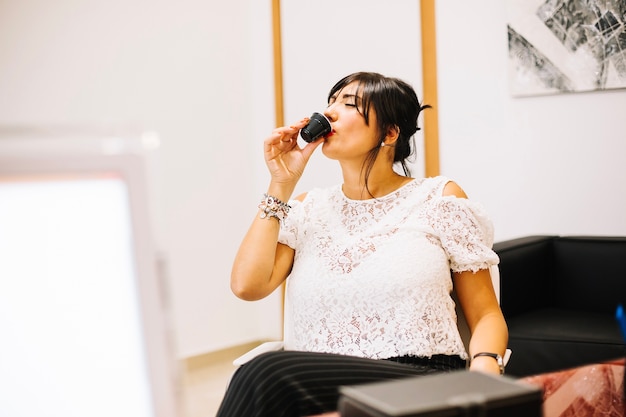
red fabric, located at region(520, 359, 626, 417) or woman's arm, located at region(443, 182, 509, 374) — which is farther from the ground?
woman's arm, located at region(443, 182, 509, 374)

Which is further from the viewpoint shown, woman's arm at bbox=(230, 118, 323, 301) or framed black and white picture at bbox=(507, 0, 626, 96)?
framed black and white picture at bbox=(507, 0, 626, 96)

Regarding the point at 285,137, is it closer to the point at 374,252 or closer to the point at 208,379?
the point at 374,252

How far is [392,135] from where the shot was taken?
1.79 meters

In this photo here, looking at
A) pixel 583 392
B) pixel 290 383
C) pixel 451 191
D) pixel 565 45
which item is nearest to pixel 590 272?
pixel 565 45

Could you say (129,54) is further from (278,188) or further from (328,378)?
(328,378)

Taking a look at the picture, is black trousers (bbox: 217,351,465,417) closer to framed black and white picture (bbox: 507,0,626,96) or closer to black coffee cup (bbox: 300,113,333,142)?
black coffee cup (bbox: 300,113,333,142)

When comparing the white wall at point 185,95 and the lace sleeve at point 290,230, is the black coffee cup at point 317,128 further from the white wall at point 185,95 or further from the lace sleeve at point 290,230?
the white wall at point 185,95

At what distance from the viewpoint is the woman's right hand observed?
1739mm

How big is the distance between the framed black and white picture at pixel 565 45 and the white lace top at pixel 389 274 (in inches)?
68.3

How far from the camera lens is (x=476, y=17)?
335 cm

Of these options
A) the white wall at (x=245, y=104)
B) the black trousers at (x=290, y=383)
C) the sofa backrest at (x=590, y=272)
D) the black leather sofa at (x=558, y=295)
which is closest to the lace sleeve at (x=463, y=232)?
the black trousers at (x=290, y=383)

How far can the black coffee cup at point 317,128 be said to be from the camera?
1691 mm

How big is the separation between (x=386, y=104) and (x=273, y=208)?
A: 0.40 m

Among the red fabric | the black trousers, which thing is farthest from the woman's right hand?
the red fabric
